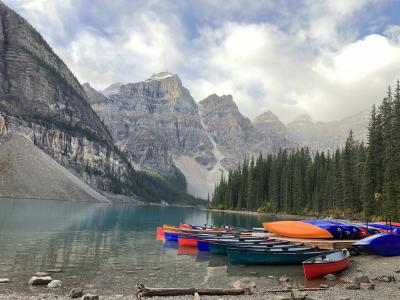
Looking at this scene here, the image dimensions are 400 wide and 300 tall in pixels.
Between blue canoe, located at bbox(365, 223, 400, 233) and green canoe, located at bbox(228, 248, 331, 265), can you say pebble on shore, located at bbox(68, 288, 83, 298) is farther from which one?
blue canoe, located at bbox(365, 223, 400, 233)

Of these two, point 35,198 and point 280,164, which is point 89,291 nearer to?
point 280,164

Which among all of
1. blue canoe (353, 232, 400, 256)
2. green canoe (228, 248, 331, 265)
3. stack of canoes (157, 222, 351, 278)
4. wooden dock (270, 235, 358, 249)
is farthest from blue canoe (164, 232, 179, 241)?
blue canoe (353, 232, 400, 256)

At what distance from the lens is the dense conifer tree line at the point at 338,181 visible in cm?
6095

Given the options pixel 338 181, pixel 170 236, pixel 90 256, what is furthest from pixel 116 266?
pixel 338 181

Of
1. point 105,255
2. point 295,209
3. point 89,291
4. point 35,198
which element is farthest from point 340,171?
point 35,198

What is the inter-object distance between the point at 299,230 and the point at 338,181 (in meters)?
67.6

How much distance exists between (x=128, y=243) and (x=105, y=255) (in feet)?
30.4

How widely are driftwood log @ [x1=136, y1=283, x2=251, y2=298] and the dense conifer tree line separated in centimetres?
3690

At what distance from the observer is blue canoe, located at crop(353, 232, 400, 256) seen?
1201 inches

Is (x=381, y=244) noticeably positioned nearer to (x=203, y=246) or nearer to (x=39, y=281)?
(x=203, y=246)

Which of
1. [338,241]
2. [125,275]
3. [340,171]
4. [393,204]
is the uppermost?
[340,171]

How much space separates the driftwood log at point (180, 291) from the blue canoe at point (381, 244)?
15872mm

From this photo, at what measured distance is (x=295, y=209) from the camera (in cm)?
12262

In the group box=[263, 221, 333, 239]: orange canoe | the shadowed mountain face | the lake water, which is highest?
the shadowed mountain face
